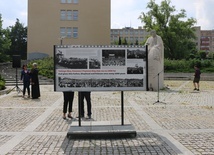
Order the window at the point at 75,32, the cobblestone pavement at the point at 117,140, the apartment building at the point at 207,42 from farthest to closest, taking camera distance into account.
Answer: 1. the apartment building at the point at 207,42
2. the window at the point at 75,32
3. the cobblestone pavement at the point at 117,140

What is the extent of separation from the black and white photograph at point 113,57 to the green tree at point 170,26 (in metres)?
51.0

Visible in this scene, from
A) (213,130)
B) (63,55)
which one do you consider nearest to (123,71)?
(63,55)

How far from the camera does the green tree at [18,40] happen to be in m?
74.5

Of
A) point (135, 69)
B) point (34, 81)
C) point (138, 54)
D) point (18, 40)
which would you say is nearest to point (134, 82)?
point (135, 69)

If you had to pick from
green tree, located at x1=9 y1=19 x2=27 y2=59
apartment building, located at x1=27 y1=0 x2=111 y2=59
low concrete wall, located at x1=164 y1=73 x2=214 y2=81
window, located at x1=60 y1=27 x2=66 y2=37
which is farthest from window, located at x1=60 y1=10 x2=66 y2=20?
low concrete wall, located at x1=164 y1=73 x2=214 y2=81

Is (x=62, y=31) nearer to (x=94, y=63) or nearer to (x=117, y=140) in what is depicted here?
(x=94, y=63)

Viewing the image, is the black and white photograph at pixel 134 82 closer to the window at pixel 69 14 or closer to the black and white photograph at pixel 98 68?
the black and white photograph at pixel 98 68

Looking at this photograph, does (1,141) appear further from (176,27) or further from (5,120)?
(176,27)

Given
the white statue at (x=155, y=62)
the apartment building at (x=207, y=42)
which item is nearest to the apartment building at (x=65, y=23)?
the white statue at (x=155, y=62)

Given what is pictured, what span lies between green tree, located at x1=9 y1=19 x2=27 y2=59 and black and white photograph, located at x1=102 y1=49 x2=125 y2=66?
227 ft

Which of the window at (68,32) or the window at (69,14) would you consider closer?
the window at (68,32)

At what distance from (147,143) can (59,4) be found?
176 ft

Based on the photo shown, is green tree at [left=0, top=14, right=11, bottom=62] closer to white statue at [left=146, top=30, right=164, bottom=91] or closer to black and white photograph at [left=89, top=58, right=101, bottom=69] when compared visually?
white statue at [left=146, top=30, right=164, bottom=91]

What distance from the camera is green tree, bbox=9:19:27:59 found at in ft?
244
